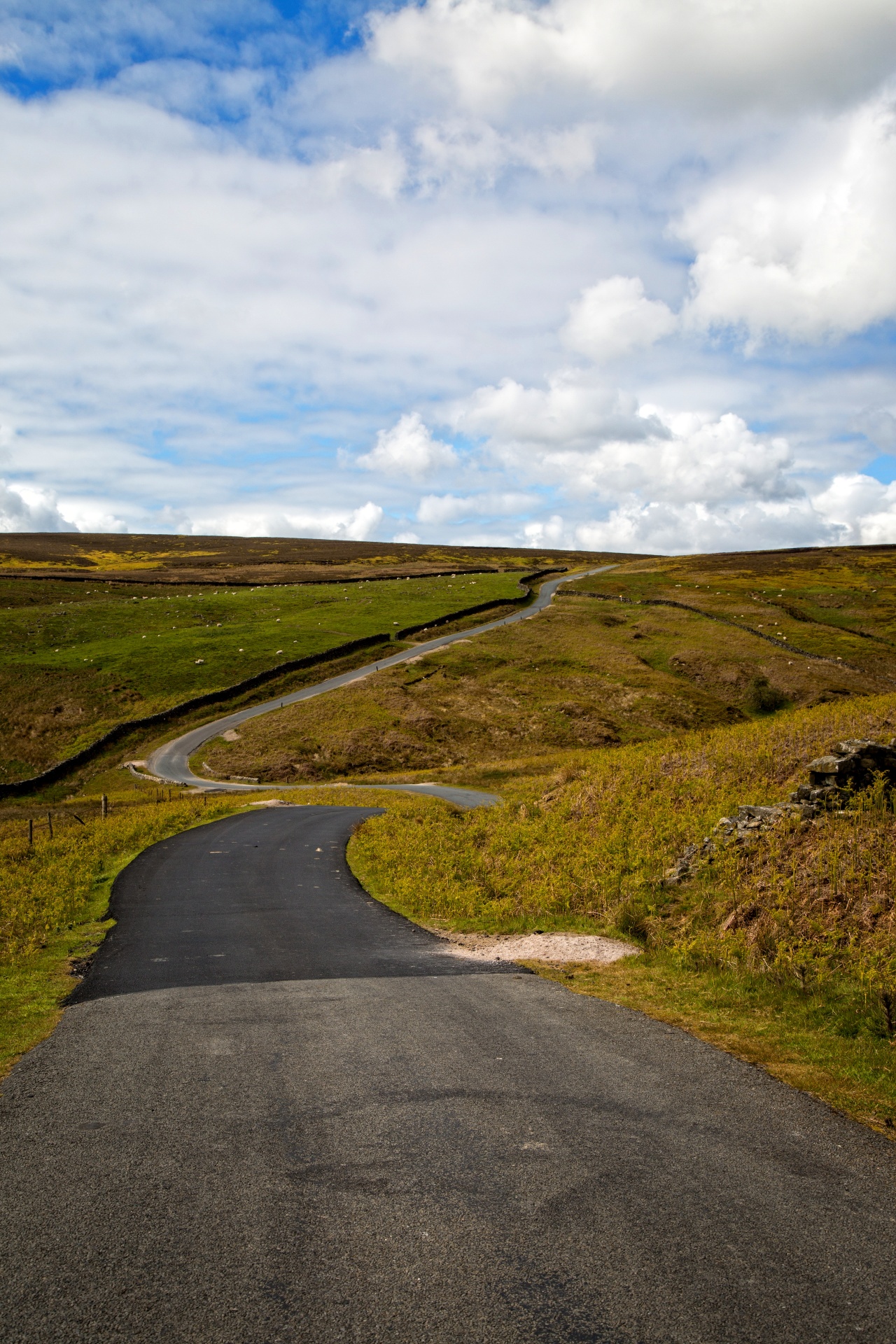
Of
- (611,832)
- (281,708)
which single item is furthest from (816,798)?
(281,708)

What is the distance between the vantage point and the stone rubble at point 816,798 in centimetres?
1325

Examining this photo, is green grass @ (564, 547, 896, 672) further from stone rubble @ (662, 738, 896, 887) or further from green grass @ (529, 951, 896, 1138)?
green grass @ (529, 951, 896, 1138)

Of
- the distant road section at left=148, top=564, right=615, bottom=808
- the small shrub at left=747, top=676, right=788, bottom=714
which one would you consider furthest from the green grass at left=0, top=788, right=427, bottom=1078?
the small shrub at left=747, top=676, right=788, bottom=714

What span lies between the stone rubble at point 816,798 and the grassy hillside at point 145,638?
1972 inches

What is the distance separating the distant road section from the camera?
42.6 meters

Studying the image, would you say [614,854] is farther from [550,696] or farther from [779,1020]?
[550,696]

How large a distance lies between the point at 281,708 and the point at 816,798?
5219 cm

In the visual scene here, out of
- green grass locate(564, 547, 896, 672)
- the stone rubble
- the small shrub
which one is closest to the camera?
the stone rubble

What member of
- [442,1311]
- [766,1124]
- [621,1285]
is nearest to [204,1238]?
[442,1311]

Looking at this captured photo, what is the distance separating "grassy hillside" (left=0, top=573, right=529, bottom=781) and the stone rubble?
5010cm

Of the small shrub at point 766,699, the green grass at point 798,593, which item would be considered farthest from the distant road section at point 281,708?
the small shrub at point 766,699

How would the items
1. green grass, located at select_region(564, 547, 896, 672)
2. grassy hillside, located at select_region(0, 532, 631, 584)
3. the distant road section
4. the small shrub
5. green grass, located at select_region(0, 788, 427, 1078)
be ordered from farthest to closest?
grassy hillside, located at select_region(0, 532, 631, 584) < green grass, located at select_region(564, 547, 896, 672) < the small shrub < the distant road section < green grass, located at select_region(0, 788, 427, 1078)

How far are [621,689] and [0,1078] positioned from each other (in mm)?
64101

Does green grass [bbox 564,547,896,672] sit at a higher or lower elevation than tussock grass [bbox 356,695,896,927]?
higher
